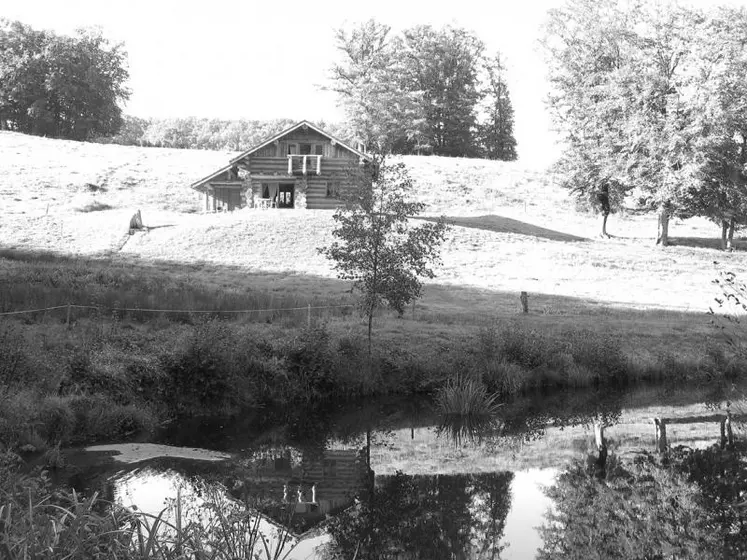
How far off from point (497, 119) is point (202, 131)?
207ft

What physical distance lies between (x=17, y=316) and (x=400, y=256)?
→ 11.0 metres

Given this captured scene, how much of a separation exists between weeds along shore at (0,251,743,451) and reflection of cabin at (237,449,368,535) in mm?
3677

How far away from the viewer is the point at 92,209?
181ft

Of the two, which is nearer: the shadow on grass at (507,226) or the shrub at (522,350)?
the shrub at (522,350)

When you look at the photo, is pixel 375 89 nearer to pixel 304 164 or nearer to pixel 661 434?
pixel 304 164

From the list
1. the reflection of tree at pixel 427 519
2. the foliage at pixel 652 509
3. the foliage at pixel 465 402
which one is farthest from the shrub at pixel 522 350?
the reflection of tree at pixel 427 519

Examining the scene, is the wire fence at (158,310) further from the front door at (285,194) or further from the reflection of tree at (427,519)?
the front door at (285,194)

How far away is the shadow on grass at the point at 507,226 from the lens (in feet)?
182

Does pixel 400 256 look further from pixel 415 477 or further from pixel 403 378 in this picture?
pixel 415 477

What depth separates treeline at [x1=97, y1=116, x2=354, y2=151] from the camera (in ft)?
431

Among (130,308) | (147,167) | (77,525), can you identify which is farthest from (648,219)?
(77,525)

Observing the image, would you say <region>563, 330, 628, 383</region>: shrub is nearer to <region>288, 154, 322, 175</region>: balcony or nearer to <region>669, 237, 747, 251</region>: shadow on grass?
<region>288, 154, 322, 175</region>: balcony

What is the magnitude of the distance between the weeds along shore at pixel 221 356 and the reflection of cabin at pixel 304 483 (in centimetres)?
368

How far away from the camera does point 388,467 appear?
1659cm
